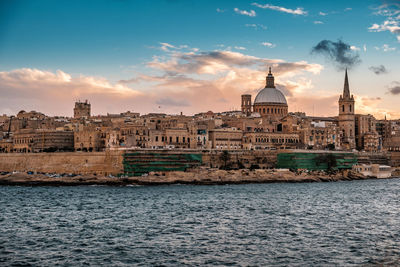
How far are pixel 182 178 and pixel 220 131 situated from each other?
1689 centimetres

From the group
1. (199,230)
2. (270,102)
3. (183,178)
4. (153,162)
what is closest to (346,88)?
(270,102)

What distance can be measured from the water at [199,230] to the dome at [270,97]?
5066 cm

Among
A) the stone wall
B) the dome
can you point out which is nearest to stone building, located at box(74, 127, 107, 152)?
the stone wall

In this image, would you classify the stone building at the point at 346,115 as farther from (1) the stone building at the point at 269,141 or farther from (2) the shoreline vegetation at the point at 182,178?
(2) the shoreline vegetation at the point at 182,178

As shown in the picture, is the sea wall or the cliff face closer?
the cliff face

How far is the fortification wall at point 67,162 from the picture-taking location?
5569 cm

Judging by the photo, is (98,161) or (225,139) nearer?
(98,161)

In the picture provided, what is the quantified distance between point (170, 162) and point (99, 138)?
16089 millimetres

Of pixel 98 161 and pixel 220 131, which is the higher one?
pixel 220 131

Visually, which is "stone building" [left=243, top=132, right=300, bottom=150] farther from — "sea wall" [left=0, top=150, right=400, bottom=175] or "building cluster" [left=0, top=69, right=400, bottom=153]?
"sea wall" [left=0, top=150, right=400, bottom=175]

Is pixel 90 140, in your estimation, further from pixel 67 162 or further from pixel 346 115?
pixel 346 115

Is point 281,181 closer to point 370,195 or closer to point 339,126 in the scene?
point 370,195

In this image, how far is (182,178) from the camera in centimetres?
5438

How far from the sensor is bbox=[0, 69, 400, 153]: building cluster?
66875mm
